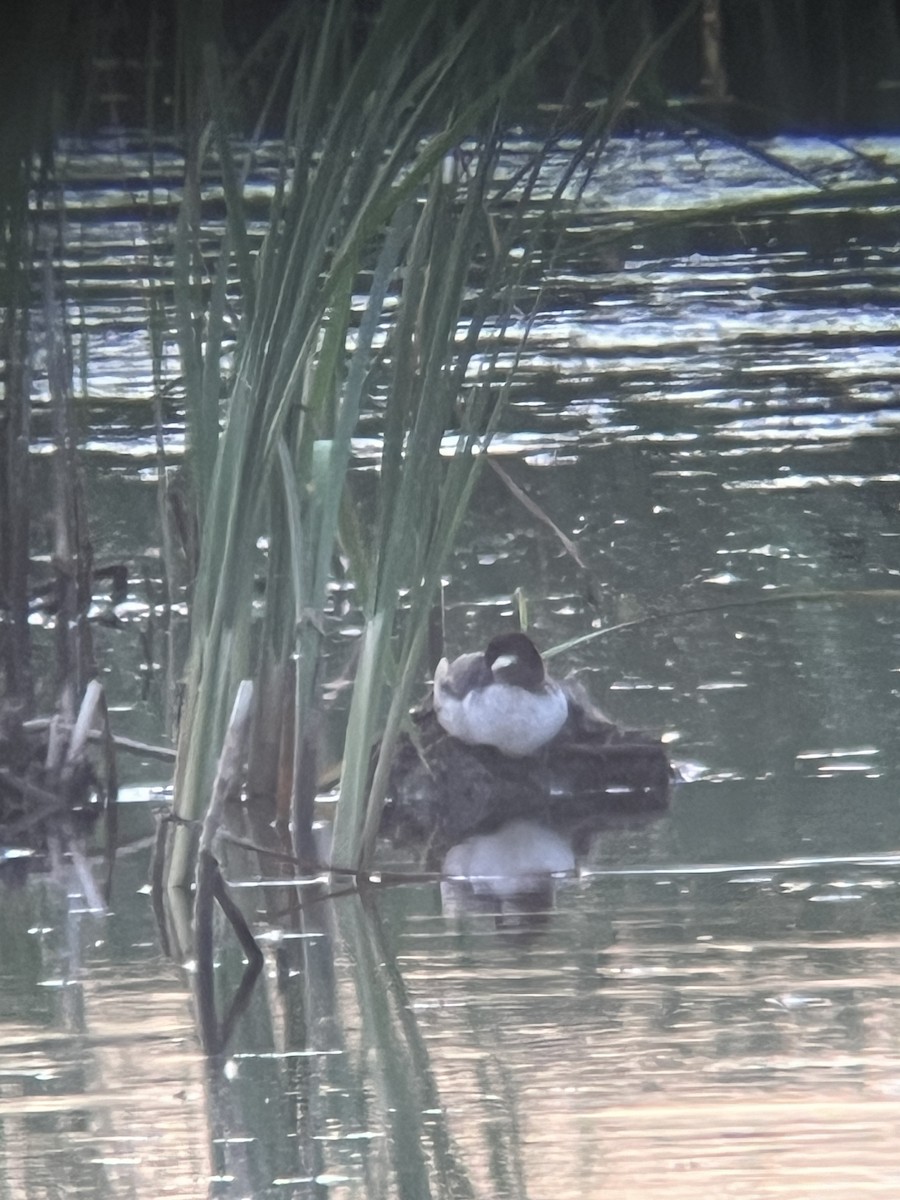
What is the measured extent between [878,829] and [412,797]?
40 cm

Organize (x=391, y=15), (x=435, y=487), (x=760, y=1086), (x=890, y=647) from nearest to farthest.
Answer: (x=760, y=1086) < (x=391, y=15) < (x=435, y=487) < (x=890, y=647)

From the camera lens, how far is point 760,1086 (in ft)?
3.48

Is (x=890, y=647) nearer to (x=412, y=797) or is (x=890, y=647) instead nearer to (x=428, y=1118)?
(x=412, y=797)

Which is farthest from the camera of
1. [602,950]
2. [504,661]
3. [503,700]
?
[504,661]

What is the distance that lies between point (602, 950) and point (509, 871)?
26cm

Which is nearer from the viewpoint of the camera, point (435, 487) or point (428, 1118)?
point (428, 1118)

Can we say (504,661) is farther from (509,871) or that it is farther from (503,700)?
(509,871)

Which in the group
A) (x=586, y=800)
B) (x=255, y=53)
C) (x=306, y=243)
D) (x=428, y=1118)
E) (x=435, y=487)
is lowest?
(x=586, y=800)

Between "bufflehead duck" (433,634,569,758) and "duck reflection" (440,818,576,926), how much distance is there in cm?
10

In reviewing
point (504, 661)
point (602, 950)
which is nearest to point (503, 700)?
point (504, 661)

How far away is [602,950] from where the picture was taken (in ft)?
4.39

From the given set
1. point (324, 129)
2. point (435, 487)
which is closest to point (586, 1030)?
point (435, 487)

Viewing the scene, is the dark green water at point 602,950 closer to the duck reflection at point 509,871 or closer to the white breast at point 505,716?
the duck reflection at point 509,871

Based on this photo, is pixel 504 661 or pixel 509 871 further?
pixel 504 661
